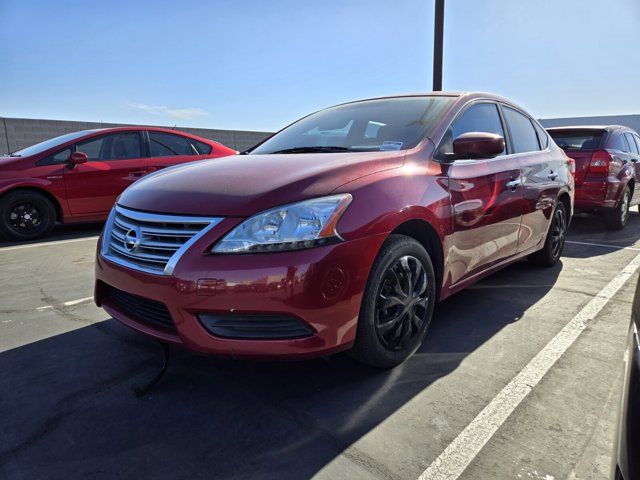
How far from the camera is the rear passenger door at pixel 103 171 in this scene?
6398mm

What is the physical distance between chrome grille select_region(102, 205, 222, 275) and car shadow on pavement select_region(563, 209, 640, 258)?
456 centimetres

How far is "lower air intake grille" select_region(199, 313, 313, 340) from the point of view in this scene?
2.03 metres

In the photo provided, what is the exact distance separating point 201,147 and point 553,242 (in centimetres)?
551

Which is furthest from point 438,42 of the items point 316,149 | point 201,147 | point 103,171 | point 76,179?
point 316,149

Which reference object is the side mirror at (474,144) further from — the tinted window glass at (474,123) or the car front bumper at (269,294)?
the car front bumper at (269,294)

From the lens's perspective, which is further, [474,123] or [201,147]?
[201,147]

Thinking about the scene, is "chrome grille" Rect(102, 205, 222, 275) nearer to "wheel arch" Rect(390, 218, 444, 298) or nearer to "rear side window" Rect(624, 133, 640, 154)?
"wheel arch" Rect(390, 218, 444, 298)

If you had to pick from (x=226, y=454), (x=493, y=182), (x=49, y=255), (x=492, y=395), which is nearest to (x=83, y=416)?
(x=226, y=454)

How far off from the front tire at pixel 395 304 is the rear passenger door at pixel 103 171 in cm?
532

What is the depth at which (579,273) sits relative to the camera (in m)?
4.43

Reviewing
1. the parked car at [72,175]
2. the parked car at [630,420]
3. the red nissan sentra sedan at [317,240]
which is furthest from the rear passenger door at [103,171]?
the parked car at [630,420]

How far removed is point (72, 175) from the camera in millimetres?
6324

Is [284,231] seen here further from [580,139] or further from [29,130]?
[29,130]

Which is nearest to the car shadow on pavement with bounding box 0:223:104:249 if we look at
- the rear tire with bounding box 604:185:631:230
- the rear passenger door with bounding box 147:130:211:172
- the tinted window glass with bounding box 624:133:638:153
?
the rear passenger door with bounding box 147:130:211:172
